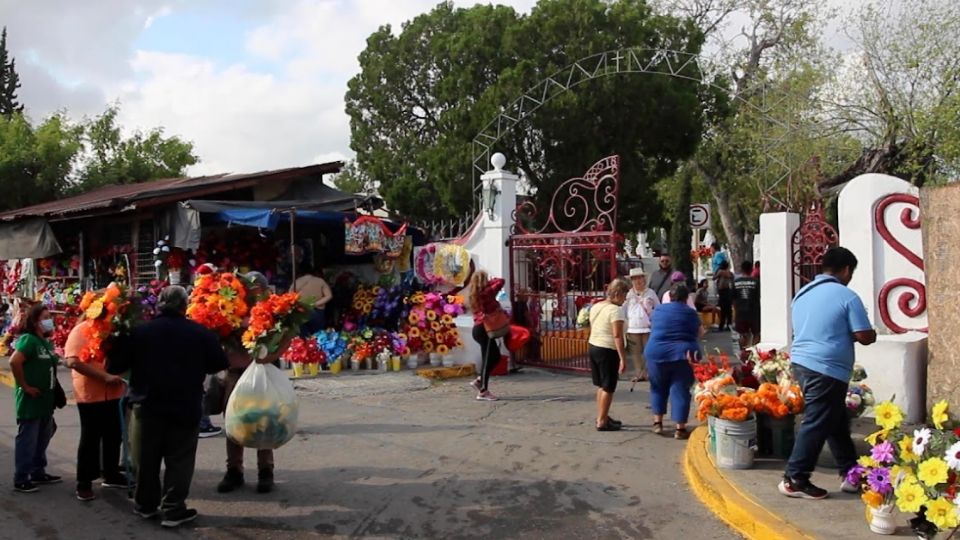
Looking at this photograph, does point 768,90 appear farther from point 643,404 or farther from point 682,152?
point 643,404

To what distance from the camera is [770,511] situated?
16.9ft

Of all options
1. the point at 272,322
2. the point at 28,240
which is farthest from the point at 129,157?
the point at 272,322

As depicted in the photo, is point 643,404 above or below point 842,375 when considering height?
below

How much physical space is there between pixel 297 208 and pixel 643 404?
619 centimetres

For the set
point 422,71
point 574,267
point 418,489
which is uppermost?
point 422,71

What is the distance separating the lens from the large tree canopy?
22.8m

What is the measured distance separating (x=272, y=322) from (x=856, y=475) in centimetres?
Result: 403

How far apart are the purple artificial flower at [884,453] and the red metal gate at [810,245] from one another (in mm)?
4117

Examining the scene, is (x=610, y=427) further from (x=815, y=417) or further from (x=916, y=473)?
(x=916, y=473)

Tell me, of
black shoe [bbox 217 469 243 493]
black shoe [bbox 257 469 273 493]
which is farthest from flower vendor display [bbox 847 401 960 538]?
black shoe [bbox 217 469 243 493]

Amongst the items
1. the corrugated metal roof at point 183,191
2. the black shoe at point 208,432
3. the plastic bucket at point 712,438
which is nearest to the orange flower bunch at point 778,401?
the plastic bucket at point 712,438

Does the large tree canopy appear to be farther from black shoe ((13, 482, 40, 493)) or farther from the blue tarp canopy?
black shoe ((13, 482, 40, 493))

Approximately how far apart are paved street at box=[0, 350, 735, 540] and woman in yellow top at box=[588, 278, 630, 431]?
495mm

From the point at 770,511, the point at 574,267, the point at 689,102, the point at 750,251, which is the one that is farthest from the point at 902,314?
the point at 750,251
